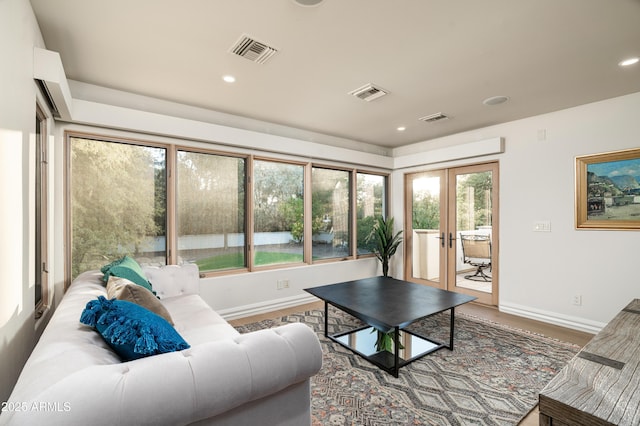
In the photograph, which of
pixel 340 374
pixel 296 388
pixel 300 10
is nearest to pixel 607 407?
pixel 296 388

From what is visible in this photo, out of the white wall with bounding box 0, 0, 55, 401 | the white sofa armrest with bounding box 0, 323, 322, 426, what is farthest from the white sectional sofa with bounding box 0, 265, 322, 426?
the white wall with bounding box 0, 0, 55, 401

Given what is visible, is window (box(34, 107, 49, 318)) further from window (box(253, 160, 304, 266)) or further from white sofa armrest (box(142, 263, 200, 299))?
window (box(253, 160, 304, 266))

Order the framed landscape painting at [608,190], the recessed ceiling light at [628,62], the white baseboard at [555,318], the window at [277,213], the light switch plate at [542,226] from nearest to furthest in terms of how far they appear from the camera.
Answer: the recessed ceiling light at [628,62] < the framed landscape painting at [608,190] < the white baseboard at [555,318] < the light switch plate at [542,226] < the window at [277,213]

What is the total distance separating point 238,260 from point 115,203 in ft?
4.99

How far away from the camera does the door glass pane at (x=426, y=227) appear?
4863 mm

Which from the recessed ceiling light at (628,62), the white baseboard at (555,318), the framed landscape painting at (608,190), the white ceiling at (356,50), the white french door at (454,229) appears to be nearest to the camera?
the white ceiling at (356,50)

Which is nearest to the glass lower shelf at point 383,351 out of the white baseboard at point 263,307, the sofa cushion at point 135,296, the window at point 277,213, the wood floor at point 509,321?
the wood floor at point 509,321

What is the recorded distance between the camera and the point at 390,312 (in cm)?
242

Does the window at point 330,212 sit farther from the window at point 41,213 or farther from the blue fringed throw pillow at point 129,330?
the blue fringed throw pillow at point 129,330

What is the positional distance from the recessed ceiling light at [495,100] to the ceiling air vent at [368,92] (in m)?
1.18

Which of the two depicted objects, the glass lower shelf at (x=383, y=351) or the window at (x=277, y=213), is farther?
the window at (x=277, y=213)

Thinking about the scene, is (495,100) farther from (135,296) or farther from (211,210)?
(135,296)

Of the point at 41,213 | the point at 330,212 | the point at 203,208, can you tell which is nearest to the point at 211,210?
the point at 203,208

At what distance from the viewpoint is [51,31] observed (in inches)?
81.7
